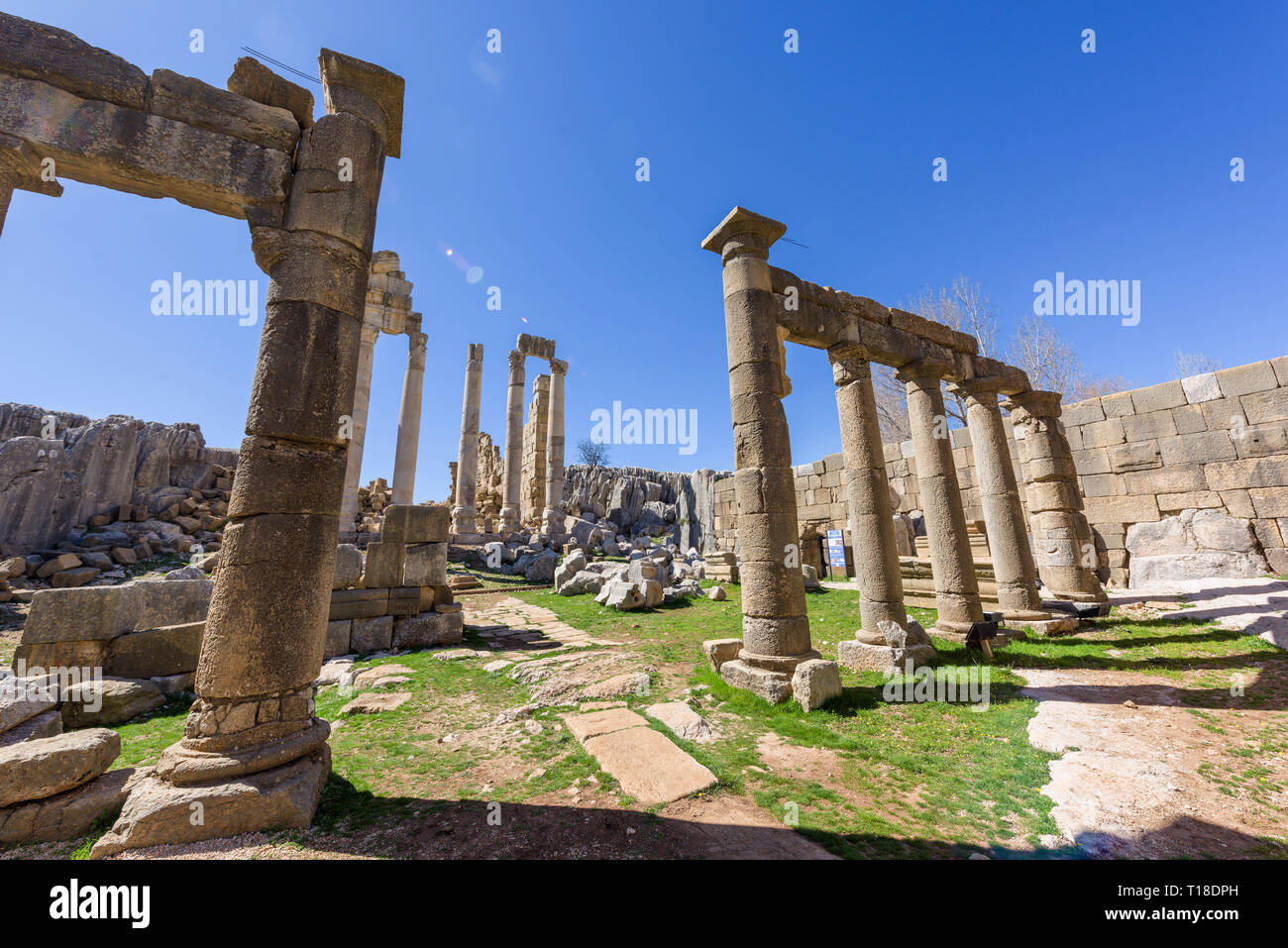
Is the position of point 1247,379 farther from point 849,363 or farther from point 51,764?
point 51,764

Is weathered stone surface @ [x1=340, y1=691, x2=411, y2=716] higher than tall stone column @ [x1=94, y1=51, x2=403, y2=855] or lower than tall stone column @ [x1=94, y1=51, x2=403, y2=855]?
lower

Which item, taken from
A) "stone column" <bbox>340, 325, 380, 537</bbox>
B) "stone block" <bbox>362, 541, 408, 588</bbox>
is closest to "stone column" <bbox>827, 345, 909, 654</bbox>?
"stone block" <bbox>362, 541, 408, 588</bbox>

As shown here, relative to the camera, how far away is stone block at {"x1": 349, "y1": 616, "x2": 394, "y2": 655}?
25.7ft

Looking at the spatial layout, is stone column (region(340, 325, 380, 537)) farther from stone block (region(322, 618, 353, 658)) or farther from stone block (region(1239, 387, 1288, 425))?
stone block (region(1239, 387, 1288, 425))

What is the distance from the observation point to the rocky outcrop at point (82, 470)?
43.1ft

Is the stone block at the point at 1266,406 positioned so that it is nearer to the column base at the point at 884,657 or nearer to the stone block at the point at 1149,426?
the stone block at the point at 1149,426

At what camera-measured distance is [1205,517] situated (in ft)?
32.9

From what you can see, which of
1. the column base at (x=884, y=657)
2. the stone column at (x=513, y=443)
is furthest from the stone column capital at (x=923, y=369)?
the stone column at (x=513, y=443)

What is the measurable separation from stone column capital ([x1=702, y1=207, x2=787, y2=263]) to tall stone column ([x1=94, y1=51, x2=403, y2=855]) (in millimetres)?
4106

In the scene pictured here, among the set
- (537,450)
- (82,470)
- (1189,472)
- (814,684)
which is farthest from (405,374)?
(1189,472)

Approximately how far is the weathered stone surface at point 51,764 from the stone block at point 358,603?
15.0ft

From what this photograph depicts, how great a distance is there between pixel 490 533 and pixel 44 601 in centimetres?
1688

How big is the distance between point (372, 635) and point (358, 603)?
574mm
